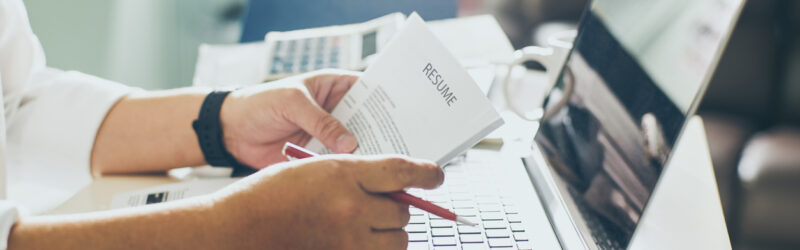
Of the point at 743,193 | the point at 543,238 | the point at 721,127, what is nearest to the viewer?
the point at 543,238

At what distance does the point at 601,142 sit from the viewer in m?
0.55

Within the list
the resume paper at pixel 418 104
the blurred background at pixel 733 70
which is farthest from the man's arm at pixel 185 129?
the blurred background at pixel 733 70

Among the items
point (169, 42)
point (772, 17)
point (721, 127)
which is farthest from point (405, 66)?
point (772, 17)

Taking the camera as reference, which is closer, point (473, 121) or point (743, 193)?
point (473, 121)

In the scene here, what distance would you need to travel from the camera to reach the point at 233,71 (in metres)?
0.98

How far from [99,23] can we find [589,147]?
34.9 inches

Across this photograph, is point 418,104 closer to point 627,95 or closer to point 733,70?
point 627,95

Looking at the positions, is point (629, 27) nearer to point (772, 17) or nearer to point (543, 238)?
point (543, 238)

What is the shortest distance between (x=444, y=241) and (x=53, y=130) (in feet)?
1.58

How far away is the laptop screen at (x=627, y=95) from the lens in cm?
44

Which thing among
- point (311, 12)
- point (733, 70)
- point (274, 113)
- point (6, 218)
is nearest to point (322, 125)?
point (274, 113)

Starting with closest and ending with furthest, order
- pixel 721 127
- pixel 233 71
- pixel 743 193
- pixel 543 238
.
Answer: pixel 543 238 < pixel 233 71 < pixel 743 193 < pixel 721 127

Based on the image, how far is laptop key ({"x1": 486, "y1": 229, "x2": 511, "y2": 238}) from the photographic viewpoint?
1.73ft

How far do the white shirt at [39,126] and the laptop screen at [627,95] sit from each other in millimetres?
551
